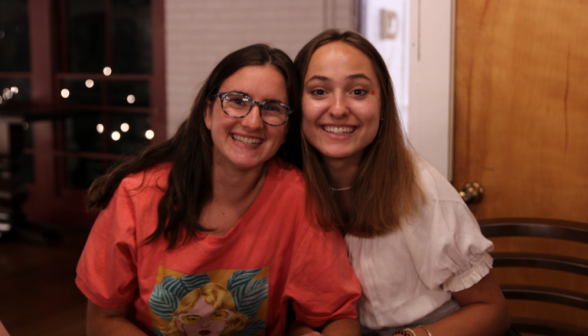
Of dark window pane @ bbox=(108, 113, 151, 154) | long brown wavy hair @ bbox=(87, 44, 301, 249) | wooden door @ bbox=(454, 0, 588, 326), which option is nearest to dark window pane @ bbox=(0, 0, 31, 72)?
dark window pane @ bbox=(108, 113, 151, 154)

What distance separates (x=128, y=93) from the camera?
418cm

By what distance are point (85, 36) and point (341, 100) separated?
3.61m

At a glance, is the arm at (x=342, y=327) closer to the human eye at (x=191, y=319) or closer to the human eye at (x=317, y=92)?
the human eye at (x=191, y=319)

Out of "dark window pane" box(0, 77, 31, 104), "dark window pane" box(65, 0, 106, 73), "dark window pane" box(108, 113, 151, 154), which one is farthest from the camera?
"dark window pane" box(0, 77, 31, 104)

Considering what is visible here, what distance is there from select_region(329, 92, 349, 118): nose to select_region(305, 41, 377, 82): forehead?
6cm

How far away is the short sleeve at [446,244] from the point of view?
4.47 ft

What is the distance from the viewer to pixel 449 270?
1.39 metres

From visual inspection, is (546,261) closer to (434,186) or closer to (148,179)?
(434,186)

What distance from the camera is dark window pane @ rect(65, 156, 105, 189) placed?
173 inches

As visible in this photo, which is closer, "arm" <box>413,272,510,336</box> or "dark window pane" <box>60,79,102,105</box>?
"arm" <box>413,272,510,336</box>

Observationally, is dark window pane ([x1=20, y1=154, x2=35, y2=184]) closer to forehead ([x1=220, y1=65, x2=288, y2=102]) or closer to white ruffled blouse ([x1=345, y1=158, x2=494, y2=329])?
forehead ([x1=220, y1=65, x2=288, y2=102])

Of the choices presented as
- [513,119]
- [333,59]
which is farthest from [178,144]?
[513,119]

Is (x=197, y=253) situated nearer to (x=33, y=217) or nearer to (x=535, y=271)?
(x=535, y=271)

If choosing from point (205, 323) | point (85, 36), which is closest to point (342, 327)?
point (205, 323)
